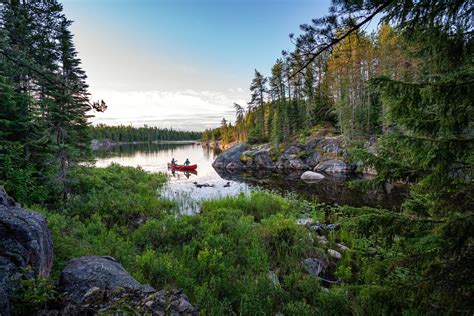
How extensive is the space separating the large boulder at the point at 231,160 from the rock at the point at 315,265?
84.6ft

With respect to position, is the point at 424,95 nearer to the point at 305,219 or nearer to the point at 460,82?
the point at 460,82

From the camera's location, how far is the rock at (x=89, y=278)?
307 centimetres

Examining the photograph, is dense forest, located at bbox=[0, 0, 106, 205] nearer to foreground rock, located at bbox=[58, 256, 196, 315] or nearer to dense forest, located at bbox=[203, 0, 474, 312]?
foreground rock, located at bbox=[58, 256, 196, 315]

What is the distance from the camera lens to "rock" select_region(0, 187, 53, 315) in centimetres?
270

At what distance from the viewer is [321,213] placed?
429 inches

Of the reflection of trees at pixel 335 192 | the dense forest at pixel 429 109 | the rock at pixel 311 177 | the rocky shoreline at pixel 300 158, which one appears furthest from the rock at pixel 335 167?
the dense forest at pixel 429 109

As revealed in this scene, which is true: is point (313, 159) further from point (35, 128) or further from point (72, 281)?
point (72, 281)

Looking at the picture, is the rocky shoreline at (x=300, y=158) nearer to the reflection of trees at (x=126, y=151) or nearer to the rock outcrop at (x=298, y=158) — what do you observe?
the rock outcrop at (x=298, y=158)

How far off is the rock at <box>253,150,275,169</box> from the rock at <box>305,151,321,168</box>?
4.70 m

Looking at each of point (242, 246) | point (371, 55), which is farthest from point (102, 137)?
point (242, 246)

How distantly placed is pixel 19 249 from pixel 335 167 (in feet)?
89.5

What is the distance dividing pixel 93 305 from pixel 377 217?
3.42 meters

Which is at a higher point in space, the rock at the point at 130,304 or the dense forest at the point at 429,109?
the dense forest at the point at 429,109

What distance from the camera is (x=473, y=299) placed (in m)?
2.26
